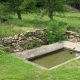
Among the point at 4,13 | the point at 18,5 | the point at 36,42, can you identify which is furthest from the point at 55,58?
the point at 18,5

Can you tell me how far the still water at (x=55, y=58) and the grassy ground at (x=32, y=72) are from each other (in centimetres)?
191

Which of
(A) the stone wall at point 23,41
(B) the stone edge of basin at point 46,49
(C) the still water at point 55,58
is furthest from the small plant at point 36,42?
(C) the still water at point 55,58

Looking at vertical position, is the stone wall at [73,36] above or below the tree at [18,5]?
below

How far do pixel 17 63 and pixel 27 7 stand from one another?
42.0 ft

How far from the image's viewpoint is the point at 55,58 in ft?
38.7

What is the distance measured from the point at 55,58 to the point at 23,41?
7.85ft

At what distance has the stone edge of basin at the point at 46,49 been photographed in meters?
11.3

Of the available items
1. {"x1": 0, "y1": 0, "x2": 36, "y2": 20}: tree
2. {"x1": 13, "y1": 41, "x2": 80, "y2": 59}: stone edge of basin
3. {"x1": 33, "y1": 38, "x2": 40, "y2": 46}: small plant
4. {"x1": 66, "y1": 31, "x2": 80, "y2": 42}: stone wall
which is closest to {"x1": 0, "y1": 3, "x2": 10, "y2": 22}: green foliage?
{"x1": 0, "y1": 0, "x2": 36, "y2": 20}: tree

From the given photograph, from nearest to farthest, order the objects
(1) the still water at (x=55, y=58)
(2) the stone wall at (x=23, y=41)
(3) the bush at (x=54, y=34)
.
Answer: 1. (1) the still water at (x=55, y=58)
2. (2) the stone wall at (x=23, y=41)
3. (3) the bush at (x=54, y=34)

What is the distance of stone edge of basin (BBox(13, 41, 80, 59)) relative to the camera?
11.3 m

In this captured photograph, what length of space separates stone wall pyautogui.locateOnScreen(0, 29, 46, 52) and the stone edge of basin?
78cm

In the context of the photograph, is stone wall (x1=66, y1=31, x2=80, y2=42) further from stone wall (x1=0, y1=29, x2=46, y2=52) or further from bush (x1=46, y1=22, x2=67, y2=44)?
stone wall (x1=0, y1=29, x2=46, y2=52)

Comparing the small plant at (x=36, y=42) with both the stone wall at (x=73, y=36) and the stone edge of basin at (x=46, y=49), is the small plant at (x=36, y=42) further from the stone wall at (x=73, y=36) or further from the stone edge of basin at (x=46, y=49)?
the stone wall at (x=73, y=36)

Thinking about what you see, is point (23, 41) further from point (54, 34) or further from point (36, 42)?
point (54, 34)
